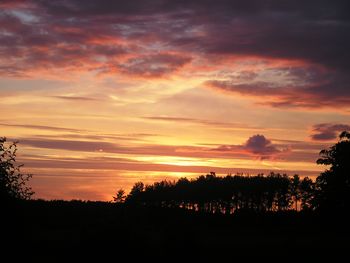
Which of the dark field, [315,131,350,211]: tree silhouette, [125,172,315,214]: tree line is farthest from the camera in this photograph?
[125,172,315,214]: tree line

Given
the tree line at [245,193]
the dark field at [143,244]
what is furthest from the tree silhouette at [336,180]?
the tree line at [245,193]

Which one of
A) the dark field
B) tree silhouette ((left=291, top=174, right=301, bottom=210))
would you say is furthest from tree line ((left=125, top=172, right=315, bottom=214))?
the dark field

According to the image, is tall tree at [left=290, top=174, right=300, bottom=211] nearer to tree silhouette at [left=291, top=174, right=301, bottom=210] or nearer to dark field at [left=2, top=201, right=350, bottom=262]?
tree silhouette at [left=291, top=174, right=301, bottom=210]

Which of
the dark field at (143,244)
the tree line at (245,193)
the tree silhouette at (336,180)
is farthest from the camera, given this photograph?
the tree line at (245,193)

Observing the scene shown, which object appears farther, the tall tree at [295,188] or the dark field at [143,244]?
the tall tree at [295,188]

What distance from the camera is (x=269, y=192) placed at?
182875mm

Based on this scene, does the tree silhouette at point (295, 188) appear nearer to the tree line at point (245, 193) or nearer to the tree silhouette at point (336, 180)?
the tree line at point (245, 193)

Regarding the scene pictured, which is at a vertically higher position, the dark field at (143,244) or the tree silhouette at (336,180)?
the tree silhouette at (336,180)

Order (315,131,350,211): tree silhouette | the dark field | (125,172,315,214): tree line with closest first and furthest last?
1. the dark field
2. (315,131,350,211): tree silhouette
3. (125,172,315,214): tree line

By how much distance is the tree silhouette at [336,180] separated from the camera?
7369 centimetres

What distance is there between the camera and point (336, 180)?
2963 inches

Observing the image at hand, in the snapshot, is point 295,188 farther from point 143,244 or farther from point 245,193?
point 143,244

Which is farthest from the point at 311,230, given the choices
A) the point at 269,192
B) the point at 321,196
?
the point at 269,192

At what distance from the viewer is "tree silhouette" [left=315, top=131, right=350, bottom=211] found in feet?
242
